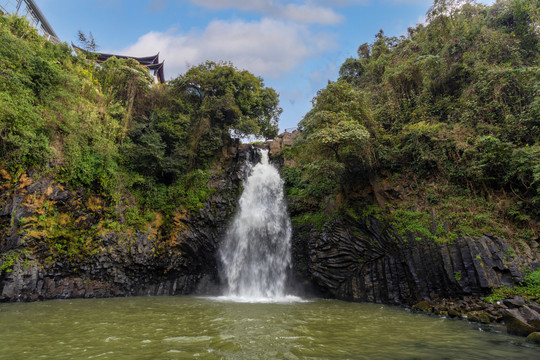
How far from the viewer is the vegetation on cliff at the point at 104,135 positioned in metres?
10.4

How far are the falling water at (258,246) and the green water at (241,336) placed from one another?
19.5 ft

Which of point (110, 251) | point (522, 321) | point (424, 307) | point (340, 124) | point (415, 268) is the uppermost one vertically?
point (340, 124)

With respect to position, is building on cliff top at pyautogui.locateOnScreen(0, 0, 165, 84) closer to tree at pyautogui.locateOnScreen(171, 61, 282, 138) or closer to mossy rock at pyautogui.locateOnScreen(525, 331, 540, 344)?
tree at pyautogui.locateOnScreen(171, 61, 282, 138)

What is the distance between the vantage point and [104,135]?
14.1 m

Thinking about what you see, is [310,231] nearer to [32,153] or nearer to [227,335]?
[227,335]

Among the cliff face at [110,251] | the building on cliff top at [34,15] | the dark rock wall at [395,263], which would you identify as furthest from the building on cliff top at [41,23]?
the dark rock wall at [395,263]

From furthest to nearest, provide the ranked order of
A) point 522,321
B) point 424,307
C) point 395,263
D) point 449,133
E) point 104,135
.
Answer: point 104,135 → point 449,133 → point 395,263 → point 424,307 → point 522,321

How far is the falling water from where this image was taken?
549 inches

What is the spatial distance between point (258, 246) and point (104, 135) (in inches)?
427

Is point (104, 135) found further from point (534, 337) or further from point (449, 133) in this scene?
point (534, 337)

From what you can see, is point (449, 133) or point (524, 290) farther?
point (449, 133)

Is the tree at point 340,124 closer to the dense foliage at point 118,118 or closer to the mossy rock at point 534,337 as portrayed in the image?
the dense foliage at point 118,118

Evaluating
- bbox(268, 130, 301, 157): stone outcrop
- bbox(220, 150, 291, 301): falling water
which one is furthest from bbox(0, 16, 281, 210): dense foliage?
bbox(220, 150, 291, 301): falling water

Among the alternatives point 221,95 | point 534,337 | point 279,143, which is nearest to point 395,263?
point 534,337
